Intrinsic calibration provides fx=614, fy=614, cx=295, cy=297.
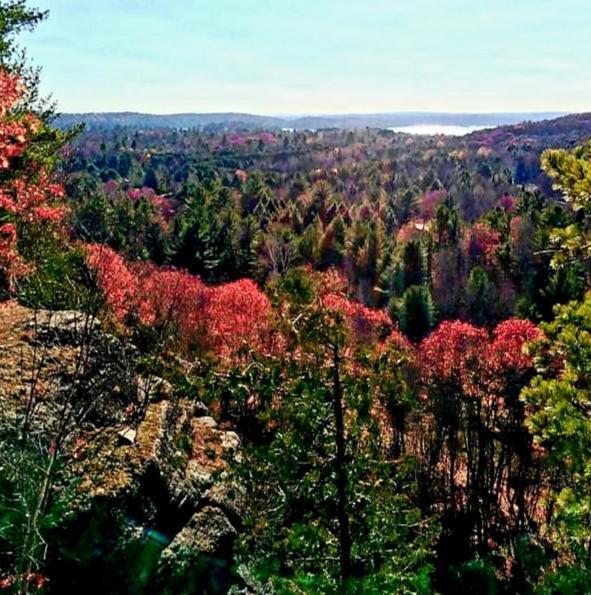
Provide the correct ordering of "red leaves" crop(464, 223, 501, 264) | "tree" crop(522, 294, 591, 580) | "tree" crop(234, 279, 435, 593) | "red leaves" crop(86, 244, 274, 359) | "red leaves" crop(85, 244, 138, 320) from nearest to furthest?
"tree" crop(234, 279, 435, 593), "tree" crop(522, 294, 591, 580), "red leaves" crop(85, 244, 138, 320), "red leaves" crop(86, 244, 274, 359), "red leaves" crop(464, 223, 501, 264)

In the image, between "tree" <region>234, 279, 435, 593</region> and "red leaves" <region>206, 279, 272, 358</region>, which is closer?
"tree" <region>234, 279, 435, 593</region>

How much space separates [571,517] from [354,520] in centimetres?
233

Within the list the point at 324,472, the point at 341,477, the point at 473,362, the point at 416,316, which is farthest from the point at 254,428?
the point at 416,316

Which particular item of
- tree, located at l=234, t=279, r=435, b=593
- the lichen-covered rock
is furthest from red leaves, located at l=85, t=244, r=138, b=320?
tree, located at l=234, t=279, r=435, b=593

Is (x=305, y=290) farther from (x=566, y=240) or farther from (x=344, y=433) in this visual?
(x=566, y=240)

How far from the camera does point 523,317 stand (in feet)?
101

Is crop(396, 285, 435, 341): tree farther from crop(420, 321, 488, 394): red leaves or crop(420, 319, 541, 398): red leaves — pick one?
crop(420, 319, 541, 398): red leaves

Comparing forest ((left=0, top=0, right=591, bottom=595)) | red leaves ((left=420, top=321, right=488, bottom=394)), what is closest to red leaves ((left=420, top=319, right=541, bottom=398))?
red leaves ((left=420, top=321, right=488, bottom=394))

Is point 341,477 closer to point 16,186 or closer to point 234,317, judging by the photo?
point 16,186

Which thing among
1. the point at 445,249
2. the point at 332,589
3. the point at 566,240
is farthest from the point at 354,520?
the point at 445,249

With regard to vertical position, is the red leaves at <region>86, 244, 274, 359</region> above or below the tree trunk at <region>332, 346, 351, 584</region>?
below

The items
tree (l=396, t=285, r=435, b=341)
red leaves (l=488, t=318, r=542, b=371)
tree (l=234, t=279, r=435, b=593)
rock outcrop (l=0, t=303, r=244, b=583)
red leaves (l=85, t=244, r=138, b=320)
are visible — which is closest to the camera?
tree (l=234, t=279, r=435, b=593)

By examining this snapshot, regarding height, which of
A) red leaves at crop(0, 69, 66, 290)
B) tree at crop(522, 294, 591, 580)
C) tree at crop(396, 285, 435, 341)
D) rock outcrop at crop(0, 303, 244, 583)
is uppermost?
red leaves at crop(0, 69, 66, 290)

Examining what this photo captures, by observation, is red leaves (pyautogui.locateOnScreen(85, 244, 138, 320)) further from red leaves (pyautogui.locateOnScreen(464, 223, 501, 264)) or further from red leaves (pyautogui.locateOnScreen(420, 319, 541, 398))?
red leaves (pyautogui.locateOnScreen(464, 223, 501, 264))
